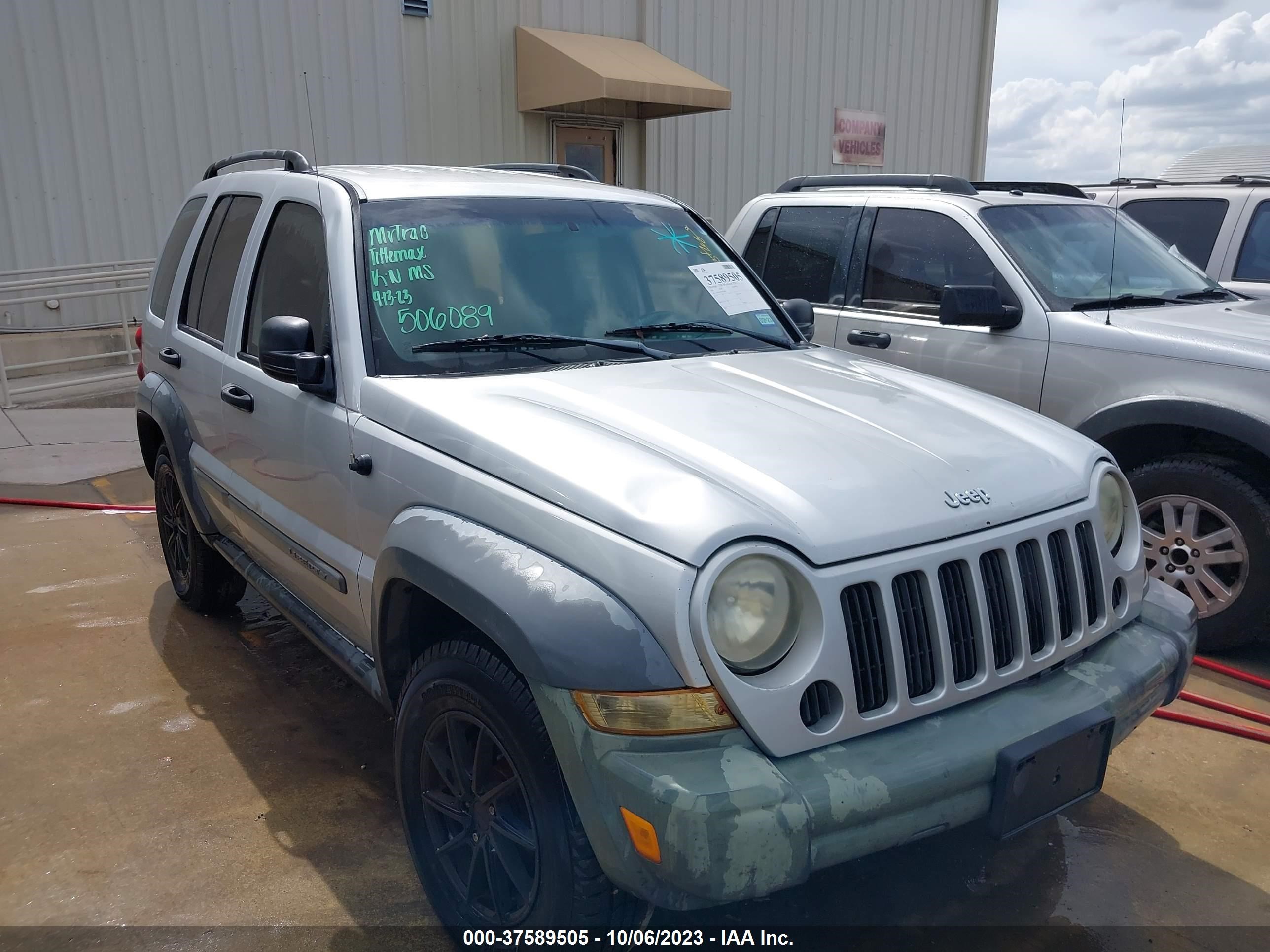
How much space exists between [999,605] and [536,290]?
1666mm

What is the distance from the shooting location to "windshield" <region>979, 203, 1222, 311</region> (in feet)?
15.8

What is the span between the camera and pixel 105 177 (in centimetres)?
1005

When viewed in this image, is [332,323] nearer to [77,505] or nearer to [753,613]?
[753,613]

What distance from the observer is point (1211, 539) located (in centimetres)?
418

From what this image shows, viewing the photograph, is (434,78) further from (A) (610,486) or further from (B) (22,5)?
(A) (610,486)

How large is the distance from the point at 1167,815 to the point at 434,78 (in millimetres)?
10857

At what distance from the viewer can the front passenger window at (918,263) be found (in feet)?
16.3

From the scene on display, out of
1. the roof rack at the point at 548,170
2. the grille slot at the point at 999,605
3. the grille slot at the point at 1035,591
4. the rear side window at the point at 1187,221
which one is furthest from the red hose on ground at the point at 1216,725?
the rear side window at the point at 1187,221

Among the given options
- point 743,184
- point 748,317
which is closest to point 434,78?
point 743,184

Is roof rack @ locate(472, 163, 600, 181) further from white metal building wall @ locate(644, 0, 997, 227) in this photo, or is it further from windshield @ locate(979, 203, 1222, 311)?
white metal building wall @ locate(644, 0, 997, 227)

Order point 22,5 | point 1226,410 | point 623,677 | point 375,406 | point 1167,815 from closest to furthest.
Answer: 1. point 623,677
2. point 375,406
3. point 1167,815
4. point 1226,410
5. point 22,5

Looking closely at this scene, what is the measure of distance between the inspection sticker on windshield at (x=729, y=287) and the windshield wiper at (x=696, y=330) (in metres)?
0.11

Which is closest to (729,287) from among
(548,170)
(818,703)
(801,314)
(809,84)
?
(801,314)

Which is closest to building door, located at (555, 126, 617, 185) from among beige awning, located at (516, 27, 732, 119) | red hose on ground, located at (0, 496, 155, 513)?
beige awning, located at (516, 27, 732, 119)
